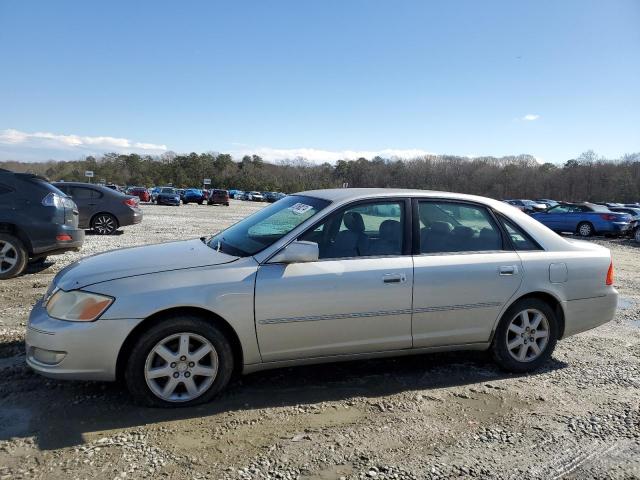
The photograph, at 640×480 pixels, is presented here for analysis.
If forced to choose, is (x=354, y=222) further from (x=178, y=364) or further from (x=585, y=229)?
(x=585, y=229)

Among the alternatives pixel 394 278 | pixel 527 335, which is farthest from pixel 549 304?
pixel 394 278

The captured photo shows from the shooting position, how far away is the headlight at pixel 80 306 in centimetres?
322

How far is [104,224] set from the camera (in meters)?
14.0

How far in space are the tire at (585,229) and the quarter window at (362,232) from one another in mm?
19906

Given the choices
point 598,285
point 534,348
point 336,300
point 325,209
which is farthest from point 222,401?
point 598,285

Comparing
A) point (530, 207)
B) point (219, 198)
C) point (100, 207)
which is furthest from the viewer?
point (219, 198)

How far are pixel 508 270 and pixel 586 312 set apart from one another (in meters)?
1.02

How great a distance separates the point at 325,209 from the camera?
3.91 m

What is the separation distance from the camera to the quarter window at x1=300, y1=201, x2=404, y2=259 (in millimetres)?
3805

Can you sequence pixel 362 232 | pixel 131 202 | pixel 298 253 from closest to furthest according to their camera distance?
1. pixel 298 253
2. pixel 362 232
3. pixel 131 202

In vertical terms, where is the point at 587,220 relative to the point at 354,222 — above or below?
below

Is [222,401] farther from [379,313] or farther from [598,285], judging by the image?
[598,285]

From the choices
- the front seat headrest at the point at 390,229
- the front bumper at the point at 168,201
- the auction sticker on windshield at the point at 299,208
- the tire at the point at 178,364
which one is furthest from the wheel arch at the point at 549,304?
the front bumper at the point at 168,201

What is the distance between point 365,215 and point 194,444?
7.17 ft
